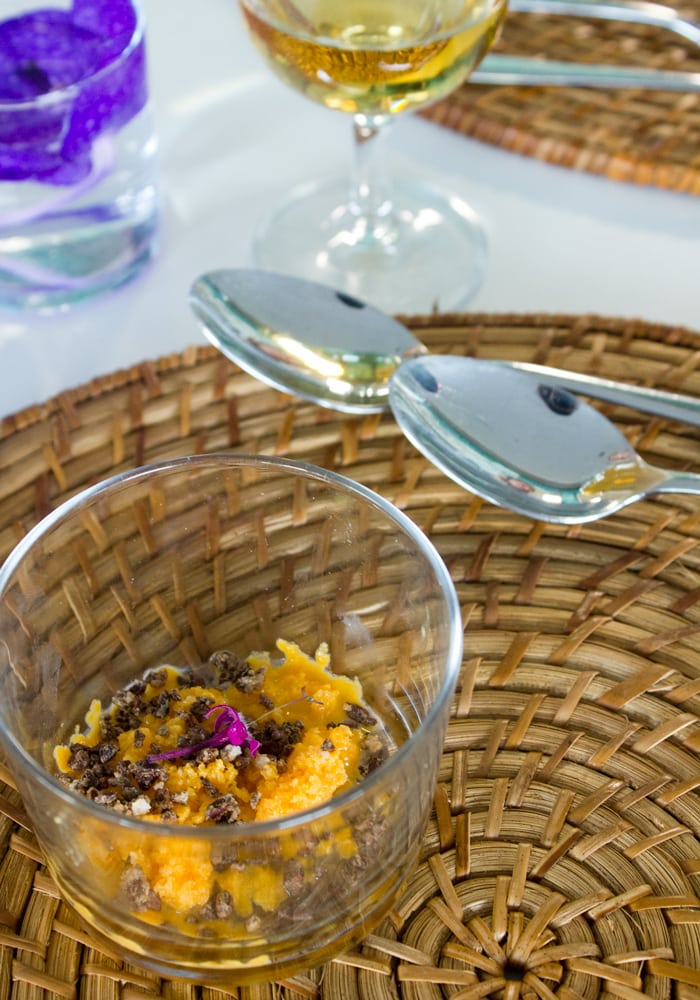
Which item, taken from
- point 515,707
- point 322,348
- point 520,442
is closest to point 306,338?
point 322,348

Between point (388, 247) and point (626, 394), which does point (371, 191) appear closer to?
point (388, 247)

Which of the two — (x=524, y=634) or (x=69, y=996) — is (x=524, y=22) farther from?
(x=69, y=996)

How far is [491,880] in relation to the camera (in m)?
0.49

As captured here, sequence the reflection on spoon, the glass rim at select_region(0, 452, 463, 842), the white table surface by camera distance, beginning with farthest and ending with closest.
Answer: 1. the white table surface
2. the reflection on spoon
3. the glass rim at select_region(0, 452, 463, 842)

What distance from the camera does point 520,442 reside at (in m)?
0.63

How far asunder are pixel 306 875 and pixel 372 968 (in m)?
0.07

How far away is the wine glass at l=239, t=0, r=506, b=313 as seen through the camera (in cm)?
68

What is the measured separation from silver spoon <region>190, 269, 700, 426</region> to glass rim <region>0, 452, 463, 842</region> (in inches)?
A: 5.9

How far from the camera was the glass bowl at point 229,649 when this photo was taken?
0.40 m

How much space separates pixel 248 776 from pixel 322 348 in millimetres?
264

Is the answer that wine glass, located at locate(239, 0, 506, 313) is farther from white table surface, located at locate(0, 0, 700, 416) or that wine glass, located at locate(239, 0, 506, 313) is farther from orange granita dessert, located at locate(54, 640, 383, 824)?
orange granita dessert, located at locate(54, 640, 383, 824)

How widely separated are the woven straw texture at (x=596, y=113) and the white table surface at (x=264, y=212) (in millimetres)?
14

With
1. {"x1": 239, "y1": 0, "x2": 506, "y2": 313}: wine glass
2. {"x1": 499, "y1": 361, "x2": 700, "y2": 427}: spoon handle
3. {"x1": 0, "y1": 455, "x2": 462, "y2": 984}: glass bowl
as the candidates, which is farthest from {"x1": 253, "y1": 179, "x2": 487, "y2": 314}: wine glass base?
{"x1": 0, "y1": 455, "x2": 462, "y2": 984}: glass bowl

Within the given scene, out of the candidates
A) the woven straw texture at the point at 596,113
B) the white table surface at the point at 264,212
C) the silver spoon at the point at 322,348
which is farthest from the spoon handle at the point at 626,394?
the woven straw texture at the point at 596,113
